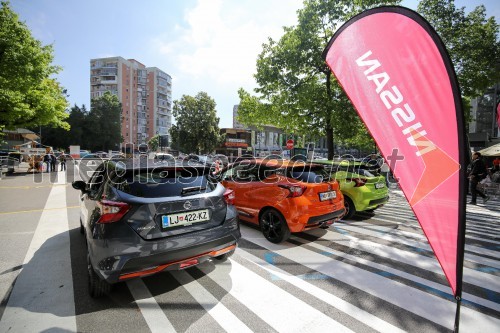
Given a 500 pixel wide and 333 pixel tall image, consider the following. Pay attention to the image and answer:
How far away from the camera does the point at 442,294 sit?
120 inches

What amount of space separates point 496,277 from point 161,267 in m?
4.57

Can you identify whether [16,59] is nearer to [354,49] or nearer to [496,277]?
[354,49]

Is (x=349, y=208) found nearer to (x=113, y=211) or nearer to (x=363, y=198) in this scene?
(x=363, y=198)

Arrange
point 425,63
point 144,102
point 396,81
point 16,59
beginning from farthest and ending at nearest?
1. point 144,102
2. point 16,59
3. point 396,81
4. point 425,63

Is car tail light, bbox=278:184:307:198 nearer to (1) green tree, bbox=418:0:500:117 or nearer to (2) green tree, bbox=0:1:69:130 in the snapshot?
(1) green tree, bbox=418:0:500:117

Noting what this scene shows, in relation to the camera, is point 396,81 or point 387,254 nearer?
point 396,81

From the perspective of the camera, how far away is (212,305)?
2.80 m

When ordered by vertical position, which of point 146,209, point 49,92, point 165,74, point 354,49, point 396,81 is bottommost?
point 146,209

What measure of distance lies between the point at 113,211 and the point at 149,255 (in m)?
0.61

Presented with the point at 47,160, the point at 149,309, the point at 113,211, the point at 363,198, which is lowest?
the point at 149,309

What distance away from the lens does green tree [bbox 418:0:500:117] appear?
1297 centimetres

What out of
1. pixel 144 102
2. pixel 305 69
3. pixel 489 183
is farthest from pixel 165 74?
pixel 489 183

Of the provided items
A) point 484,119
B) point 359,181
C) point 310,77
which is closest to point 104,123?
point 310,77

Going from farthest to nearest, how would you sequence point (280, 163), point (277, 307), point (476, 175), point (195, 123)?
point (195, 123)
point (476, 175)
point (280, 163)
point (277, 307)
